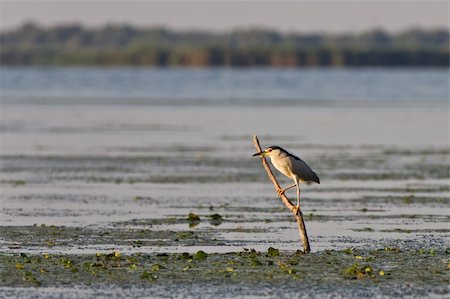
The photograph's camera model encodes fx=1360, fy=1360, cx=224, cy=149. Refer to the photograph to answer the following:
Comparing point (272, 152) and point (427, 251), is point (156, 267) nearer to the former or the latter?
point (272, 152)

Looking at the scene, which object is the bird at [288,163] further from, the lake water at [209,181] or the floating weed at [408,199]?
the floating weed at [408,199]

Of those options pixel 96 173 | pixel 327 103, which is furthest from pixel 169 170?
pixel 327 103

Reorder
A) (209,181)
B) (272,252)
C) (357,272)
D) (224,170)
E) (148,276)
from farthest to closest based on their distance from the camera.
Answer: (224,170) → (209,181) → (272,252) → (357,272) → (148,276)

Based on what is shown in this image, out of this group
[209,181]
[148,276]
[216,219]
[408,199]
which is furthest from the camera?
[209,181]

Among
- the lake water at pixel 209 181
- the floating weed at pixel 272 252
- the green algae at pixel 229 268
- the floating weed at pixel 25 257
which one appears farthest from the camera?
the lake water at pixel 209 181

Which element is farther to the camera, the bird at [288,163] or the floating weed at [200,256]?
the bird at [288,163]

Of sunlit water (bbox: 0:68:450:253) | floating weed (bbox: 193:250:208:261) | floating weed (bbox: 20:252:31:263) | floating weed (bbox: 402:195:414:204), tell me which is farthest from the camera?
floating weed (bbox: 402:195:414:204)

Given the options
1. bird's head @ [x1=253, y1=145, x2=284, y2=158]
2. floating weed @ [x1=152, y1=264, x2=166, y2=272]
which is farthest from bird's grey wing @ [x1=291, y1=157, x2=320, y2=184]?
floating weed @ [x1=152, y1=264, x2=166, y2=272]

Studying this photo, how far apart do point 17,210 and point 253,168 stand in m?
8.60

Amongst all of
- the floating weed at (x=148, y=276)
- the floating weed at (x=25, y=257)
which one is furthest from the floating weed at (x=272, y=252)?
the floating weed at (x=25, y=257)

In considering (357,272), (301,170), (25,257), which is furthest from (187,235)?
(357,272)

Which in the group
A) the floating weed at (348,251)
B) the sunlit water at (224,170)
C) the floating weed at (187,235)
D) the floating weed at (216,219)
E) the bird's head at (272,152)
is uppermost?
the bird's head at (272,152)

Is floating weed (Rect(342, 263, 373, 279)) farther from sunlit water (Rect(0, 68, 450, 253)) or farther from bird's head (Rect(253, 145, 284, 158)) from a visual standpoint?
sunlit water (Rect(0, 68, 450, 253))

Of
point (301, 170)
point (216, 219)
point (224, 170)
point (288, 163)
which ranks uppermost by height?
point (288, 163)
